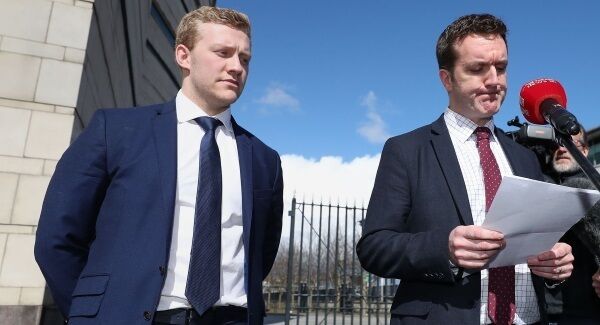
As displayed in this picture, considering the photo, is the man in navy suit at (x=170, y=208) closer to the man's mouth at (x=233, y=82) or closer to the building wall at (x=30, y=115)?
the man's mouth at (x=233, y=82)

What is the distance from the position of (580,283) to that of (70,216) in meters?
2.45

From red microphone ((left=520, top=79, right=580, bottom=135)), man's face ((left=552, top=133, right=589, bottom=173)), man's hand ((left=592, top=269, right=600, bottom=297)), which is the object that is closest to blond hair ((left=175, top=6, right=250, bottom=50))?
red microphone ((left=520, top=79, right=580, bottom=135))

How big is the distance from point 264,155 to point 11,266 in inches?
123

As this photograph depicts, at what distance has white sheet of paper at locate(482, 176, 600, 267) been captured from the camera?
4.61ft

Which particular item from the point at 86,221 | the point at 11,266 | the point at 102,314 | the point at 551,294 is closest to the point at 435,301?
the point at 551,294

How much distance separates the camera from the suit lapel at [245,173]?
193 cm

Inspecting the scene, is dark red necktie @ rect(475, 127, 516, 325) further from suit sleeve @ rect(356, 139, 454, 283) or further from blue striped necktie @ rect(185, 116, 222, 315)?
blue striped necktie @ rect(185, 116, 222, 315)

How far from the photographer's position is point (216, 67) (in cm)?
204

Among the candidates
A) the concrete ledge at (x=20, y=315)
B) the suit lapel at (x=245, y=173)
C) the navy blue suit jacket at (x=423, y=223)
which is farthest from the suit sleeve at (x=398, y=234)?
the concrete ledge at (x=20, y=315)

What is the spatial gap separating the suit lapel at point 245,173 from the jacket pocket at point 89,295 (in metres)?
0.58

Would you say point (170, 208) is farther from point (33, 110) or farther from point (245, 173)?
point (33, 110)

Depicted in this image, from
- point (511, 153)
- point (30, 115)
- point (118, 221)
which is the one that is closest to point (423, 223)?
point (511, 153)

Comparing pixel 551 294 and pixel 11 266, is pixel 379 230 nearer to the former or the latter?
pixel 551 294

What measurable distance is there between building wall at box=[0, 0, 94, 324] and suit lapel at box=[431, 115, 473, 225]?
377cm
